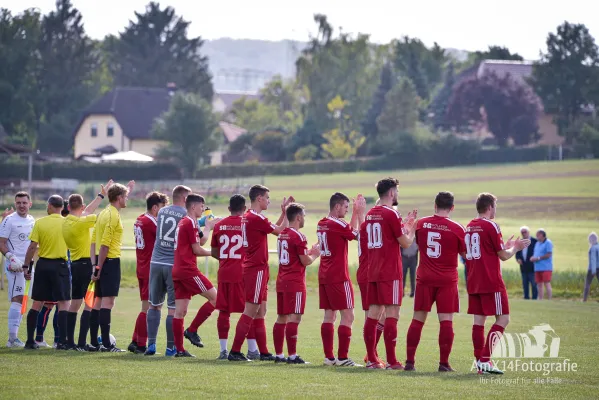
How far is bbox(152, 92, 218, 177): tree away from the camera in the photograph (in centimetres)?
7206

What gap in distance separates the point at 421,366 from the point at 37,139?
81.4m

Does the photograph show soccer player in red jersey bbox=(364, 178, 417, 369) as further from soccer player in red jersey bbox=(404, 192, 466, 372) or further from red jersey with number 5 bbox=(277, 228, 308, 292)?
red jersey with number 5 bbox=(277, 228, 308, 292)

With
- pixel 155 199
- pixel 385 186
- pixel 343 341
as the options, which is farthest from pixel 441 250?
pixel 155 199

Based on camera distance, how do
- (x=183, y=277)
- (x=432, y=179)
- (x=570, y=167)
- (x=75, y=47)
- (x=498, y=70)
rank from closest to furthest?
(x=183, y=277)
(x=570, y=167)
(x=432, y=179)
(x=498, y=70)
(x=75, y=47)

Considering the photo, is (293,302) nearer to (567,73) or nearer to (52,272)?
(52,272)

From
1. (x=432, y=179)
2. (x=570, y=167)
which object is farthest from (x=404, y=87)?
(x=570, y=167)

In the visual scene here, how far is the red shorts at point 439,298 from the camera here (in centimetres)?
1143

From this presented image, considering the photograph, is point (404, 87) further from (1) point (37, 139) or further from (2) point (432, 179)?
(1) point (37, 139)

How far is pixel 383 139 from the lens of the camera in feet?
244

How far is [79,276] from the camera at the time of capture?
13.6m

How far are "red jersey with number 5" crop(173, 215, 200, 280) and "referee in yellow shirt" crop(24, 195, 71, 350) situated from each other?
1841 millimetres

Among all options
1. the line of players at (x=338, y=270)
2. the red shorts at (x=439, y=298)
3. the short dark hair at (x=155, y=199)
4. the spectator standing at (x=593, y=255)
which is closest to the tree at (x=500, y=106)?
the spectator standing at (x=593, y=255)

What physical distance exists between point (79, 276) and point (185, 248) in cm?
196

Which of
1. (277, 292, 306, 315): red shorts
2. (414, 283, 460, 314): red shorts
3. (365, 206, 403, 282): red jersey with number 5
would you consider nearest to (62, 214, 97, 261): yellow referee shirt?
(277, 292, 306, 315): red shorts
